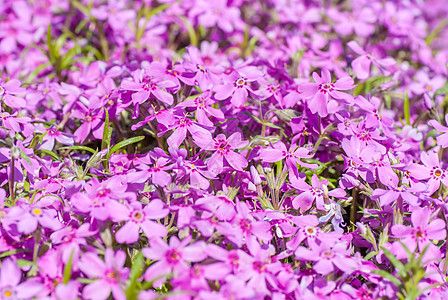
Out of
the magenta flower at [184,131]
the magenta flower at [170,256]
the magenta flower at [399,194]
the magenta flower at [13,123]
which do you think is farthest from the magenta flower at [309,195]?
the magenta flower at [13,123]

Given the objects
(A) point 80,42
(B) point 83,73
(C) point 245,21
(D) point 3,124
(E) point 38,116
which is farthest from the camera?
(C) point 245,21

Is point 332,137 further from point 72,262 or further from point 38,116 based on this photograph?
point 38,116

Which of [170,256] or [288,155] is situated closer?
[170,256]

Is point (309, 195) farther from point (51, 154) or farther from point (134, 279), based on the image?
point (51, 154)

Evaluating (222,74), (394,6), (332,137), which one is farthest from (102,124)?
(394,6)

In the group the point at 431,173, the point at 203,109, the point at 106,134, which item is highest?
the point at 203,109

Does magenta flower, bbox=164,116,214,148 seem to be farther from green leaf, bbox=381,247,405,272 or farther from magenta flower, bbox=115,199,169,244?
green leaf, bbox=381,247,405,272

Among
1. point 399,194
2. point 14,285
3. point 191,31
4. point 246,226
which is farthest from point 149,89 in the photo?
point 191,31

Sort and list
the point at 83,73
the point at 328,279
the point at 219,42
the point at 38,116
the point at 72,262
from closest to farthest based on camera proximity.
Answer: the point at 72,262, the point at 328,279, the point at 38,116, the point at 83,73, the point at 219,42
